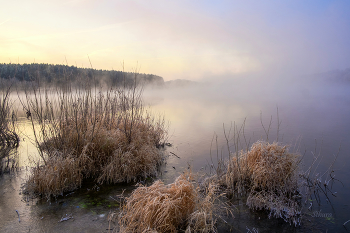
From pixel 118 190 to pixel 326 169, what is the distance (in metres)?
7.33

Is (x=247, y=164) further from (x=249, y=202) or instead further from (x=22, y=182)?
(x=22, y=182)

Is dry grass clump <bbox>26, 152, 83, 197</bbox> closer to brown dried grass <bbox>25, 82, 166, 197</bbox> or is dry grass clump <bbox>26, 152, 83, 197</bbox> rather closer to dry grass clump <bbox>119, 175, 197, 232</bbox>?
brown dried grass <bbox>25, 82, 166, 197</bbox>

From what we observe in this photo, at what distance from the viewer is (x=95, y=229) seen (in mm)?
4172

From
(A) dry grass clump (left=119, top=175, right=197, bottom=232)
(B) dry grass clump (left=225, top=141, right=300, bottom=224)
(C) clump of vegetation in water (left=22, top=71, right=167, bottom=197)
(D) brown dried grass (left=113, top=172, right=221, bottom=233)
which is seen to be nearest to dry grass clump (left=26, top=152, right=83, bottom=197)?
(C) clump of vegetation in water (left=22, top=71, right=167, bottom=197)

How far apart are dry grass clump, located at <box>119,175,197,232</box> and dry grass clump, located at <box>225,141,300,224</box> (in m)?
1.98

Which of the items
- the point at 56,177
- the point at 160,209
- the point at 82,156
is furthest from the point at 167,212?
the point at 82,156

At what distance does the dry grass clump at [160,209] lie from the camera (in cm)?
363

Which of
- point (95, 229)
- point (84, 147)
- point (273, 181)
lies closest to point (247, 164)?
point (273, 181)

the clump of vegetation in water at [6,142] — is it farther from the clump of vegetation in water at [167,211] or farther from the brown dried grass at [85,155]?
the clump of vegetation in water at [167,211]

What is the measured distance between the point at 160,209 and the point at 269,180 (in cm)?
332

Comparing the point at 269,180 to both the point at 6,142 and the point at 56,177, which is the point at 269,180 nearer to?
the point at 56,177

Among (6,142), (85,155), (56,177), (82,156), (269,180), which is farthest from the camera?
(6,142)

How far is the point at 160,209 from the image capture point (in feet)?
12.2

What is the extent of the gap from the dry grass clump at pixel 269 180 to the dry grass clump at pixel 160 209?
198 cm
